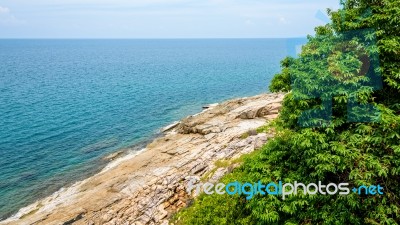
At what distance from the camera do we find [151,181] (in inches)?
1248

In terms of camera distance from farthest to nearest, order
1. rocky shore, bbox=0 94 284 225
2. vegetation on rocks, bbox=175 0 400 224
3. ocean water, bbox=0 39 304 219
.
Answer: ocean water, bbox=0 39 304 219 < rocky shore, bbox=0 94 284 225 < vegetation on rocks, bbox=175 0 400 224

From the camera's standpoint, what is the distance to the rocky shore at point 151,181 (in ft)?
89.4

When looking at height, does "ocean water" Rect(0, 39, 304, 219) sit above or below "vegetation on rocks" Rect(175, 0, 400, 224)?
below

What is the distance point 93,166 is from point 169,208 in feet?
71.4

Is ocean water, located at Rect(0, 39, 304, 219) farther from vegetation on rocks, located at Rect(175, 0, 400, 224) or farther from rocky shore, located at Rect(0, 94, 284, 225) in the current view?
vegetation on rocks, located at Rect(175, 0, 400, 224)

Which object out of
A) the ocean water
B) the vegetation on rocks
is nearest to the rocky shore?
the ocean water

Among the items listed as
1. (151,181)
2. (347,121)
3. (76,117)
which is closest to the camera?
(347,121)

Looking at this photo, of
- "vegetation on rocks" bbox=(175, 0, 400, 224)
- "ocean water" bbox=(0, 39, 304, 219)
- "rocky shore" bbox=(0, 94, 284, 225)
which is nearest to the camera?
"vegetation on rocks" bbox=(175, 0, 400, 224)

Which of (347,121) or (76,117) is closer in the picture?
(347,121)

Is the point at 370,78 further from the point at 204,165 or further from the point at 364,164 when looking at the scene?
the point at 204,165

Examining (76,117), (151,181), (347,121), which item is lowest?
(76,117)

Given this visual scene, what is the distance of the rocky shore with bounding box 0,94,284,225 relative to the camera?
27.2 m

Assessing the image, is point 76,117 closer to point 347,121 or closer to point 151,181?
point 151,181

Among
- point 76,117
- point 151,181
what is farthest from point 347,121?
point 76,117
